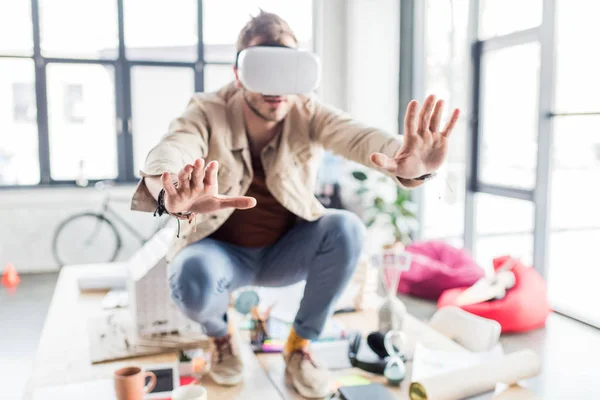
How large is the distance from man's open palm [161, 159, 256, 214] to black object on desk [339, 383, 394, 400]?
29.2 inches

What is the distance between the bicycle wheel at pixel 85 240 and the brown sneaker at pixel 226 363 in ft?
10.0

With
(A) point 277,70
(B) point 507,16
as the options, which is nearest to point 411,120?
(A) point 277,70

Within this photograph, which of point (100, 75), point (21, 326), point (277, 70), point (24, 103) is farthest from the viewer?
point (100, 75)

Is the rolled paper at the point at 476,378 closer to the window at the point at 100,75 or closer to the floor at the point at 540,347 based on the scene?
the floor at the point at 540,347

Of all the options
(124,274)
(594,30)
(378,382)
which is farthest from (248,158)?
(594,30)

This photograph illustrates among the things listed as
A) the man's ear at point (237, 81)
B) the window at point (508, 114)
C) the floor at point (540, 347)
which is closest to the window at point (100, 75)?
the floor at point (540, 347)

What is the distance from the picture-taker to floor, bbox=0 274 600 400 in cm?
210

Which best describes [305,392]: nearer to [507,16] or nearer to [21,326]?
[21,326]

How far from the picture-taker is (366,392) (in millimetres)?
1609

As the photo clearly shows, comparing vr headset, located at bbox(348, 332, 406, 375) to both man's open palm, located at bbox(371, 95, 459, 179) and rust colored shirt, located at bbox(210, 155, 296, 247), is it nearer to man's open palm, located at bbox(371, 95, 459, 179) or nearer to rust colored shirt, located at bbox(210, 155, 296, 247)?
rust colored shirt, located at bbox(210, 155, 296, 247)

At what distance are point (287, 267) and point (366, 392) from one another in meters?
0.47

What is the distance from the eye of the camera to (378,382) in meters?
1.78

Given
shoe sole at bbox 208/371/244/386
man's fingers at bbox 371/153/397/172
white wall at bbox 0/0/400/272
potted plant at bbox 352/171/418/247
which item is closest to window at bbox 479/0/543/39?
white wall at bbox 0/0/400/272

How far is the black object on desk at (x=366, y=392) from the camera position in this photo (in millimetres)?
1577
